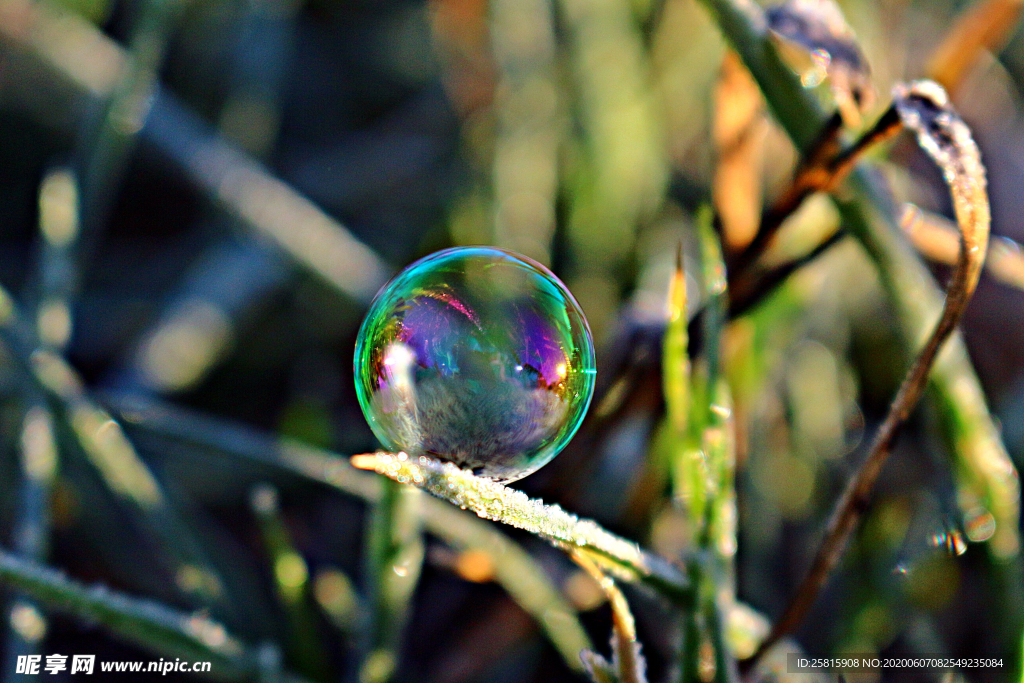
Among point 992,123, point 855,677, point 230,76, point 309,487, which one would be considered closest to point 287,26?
point 230,76

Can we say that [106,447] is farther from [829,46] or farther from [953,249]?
[953,249]

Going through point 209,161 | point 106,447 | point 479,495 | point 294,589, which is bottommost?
point 294,589

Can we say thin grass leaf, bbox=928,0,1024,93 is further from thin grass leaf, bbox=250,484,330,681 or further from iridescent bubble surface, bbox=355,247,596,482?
thin grass leaf, bbox=250,484,330,681

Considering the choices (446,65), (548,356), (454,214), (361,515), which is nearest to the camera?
(548,356)

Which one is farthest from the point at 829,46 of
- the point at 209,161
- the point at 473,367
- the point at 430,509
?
the point at 209,161

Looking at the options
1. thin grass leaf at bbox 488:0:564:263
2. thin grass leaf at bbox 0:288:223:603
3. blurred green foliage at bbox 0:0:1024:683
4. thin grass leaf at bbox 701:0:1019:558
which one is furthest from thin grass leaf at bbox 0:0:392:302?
thin grass leaf at bbox 701:0:1019:558

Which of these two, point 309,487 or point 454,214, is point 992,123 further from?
point 309,487

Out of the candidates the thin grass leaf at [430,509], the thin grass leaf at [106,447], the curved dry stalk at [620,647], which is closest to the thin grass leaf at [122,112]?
the thin grass leaf at [106,447]
